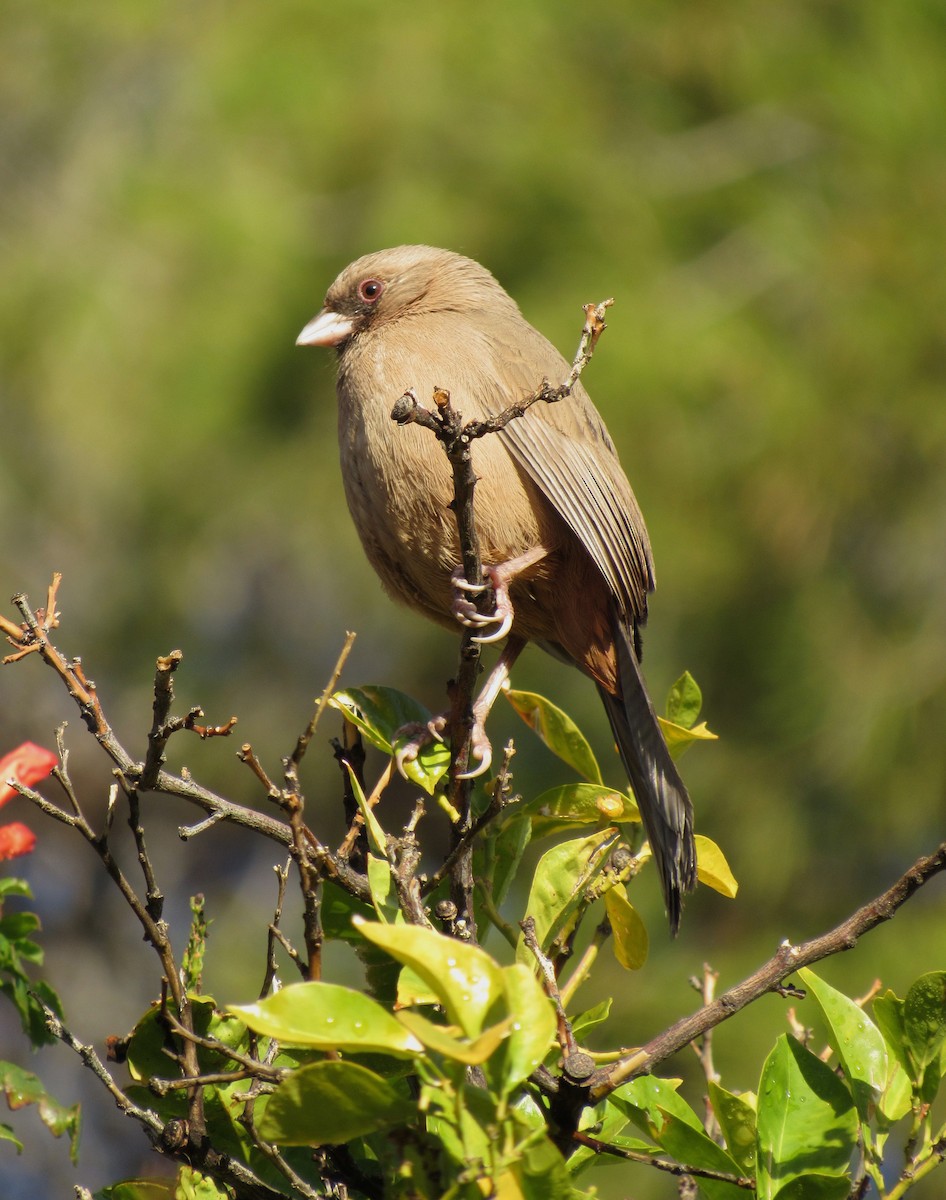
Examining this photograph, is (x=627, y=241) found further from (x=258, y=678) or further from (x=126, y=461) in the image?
(x=258, y=678)

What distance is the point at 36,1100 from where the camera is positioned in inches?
86.7

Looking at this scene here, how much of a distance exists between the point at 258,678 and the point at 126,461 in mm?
1741

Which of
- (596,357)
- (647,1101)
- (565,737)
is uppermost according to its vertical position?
(596,357)

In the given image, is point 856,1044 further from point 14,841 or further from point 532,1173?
point 14,841

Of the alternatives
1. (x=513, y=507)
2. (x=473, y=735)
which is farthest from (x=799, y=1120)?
(x=513, y=507)

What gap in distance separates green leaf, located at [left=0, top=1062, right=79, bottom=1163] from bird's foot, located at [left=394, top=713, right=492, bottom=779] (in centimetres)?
79

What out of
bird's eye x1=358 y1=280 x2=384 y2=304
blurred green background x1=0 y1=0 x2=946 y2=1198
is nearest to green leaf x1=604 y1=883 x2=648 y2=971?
bird's eye x1=358 y1=280 x2=384 y2=304

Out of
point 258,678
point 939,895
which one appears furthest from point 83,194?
point 939,895

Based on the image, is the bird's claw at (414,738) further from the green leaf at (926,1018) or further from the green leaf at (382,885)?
the green leaf at (926,1018)

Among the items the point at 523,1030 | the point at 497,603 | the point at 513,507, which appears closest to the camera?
the point at 523,1030

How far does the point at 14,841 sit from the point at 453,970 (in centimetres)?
104

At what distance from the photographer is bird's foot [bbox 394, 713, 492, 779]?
2560mm

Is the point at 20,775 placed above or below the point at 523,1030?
above

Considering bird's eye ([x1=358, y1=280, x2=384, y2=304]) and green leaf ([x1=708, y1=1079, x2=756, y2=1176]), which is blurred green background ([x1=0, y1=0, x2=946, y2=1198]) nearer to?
bird's eye ([x1=358, y1=280, x2=384, y2=304])
